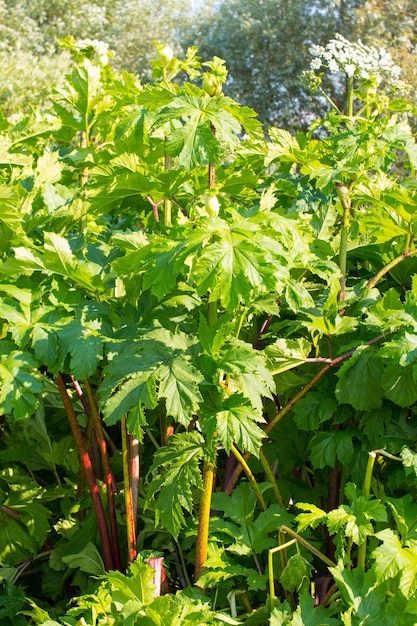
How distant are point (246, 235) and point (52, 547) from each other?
1.23 metres

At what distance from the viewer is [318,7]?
731 inches

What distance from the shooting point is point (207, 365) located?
1.65 meters

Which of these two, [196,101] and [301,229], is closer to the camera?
[196,101]

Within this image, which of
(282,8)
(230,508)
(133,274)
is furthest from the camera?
(282,8)

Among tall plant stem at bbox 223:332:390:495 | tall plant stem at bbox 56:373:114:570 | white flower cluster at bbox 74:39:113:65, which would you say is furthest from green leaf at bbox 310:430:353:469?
white flower cluster at bbox 74:39:113:65

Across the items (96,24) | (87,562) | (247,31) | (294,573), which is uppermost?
(294,573)

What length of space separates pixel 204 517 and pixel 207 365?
0.37 metres

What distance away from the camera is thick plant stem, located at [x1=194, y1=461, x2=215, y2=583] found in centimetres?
172

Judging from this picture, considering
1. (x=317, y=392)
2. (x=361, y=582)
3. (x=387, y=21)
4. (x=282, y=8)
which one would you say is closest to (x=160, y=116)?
(x=317, y=392)

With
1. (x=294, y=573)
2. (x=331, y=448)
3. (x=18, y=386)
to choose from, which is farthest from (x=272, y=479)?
(x=18, y=386)

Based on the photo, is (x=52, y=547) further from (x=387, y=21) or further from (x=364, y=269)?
(x=387, y=21)

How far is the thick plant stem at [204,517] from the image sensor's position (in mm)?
1724

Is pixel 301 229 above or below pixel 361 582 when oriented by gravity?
above

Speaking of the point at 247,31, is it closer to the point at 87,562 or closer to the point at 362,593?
the point at 87,562
